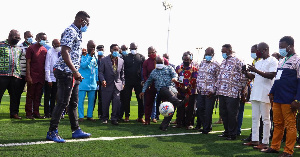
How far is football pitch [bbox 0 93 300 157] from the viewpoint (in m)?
4.96

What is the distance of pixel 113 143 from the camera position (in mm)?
5816

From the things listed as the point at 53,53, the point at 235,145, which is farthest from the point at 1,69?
the point at 235,145

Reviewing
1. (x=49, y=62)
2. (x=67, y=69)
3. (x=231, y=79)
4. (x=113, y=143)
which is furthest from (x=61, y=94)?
(x=231, y=79)

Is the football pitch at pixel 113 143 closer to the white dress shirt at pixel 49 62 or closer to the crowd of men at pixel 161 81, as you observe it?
the crowd of men at pixel 161 81

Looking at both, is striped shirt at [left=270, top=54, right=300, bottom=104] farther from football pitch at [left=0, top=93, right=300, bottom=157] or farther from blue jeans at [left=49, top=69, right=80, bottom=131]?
blue jeans at [left=49, top=69, right=80, bottom=131]

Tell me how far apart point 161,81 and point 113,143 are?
10.3ft

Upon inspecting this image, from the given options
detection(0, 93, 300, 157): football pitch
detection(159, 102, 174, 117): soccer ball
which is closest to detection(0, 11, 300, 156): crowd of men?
detection(159, 102, 174, 117): soccer ball

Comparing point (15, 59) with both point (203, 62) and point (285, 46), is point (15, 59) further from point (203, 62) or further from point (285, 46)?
point (285, 46)

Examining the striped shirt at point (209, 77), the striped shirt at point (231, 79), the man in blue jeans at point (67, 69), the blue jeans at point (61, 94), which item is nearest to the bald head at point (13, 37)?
the man in blue jeans at point (67, 69)

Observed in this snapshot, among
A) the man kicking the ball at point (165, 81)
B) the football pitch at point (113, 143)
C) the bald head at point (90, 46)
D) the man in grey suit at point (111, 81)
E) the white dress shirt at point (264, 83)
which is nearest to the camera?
the football pitch at point (113, 143)

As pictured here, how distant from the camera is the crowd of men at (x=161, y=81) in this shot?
5566 millimetres

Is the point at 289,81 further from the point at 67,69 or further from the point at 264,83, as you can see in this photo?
the point at 67,69

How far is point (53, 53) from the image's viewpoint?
8859 mm

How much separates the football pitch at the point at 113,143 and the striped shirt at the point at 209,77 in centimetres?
117
